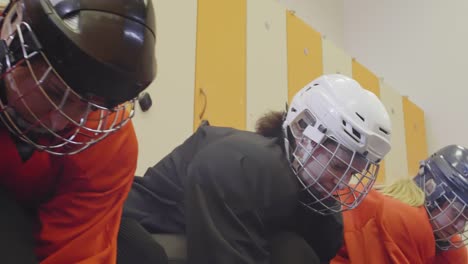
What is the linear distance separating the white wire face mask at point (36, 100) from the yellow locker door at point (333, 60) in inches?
82.4

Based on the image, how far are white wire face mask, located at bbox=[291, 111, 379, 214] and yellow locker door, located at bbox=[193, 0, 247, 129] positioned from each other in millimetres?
602

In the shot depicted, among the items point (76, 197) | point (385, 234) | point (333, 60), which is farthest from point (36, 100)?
point (333, 60)

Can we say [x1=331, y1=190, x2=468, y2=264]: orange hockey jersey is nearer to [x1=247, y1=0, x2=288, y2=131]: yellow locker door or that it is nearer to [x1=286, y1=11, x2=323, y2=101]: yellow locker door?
[x1=247, y1=0, x2=288, y2=131]: yellow locker door

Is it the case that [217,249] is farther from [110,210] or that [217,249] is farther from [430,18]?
[430,18]

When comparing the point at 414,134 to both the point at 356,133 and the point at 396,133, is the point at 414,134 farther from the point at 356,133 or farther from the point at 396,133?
the point at 356,133

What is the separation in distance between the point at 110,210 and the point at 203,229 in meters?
0.22

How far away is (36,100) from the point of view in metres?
0.69

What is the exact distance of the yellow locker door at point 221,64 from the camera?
1.81 m

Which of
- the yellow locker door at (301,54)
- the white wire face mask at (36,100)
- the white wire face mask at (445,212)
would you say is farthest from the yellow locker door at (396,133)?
the white wire face mask at (36,100)

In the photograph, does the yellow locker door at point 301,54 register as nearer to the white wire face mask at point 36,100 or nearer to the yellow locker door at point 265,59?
the yellow locker door at point 265,59

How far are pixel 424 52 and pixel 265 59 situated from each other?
1.99 meters

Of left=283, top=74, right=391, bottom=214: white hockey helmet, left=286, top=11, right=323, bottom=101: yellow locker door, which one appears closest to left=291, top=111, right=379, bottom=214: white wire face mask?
left=283, top=74, right=391, bottom=214: white hockey helmet

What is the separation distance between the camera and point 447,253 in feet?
6.11

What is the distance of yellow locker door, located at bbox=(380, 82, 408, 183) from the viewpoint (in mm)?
3199
